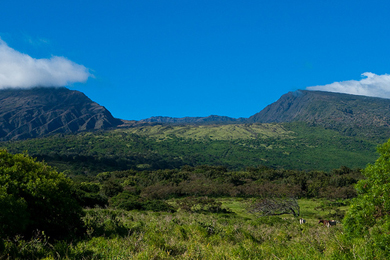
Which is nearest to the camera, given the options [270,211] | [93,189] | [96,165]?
[270,211]

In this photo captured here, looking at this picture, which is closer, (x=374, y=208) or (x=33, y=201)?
(x=33, y=201)

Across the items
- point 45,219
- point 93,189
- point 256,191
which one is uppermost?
point 45,219

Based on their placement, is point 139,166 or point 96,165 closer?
point 96,165

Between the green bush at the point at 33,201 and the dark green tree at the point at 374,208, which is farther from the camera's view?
the dark green tree at the point at 374,208

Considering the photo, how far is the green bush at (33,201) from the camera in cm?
1078

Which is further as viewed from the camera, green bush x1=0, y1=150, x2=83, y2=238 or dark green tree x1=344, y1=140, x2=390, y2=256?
dark green tree x1=344, y1=140, x2=390, y2=256

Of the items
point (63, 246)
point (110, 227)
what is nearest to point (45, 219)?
point (63, 246)

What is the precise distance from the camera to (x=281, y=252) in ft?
38.3

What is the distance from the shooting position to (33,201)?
12547 mm

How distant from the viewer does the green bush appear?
10781mm

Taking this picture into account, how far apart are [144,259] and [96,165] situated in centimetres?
16184

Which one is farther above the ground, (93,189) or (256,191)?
(93,189)

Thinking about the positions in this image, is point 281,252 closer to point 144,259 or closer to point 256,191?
point 144,259

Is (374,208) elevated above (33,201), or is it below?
below
